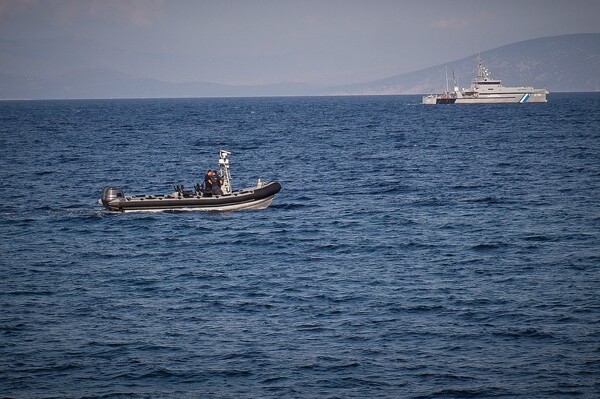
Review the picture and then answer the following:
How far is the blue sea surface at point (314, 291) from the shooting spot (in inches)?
758

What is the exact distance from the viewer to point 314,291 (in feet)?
86.1

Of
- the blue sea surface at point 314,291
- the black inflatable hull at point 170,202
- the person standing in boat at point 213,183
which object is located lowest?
the blue sea surface at point 314,291

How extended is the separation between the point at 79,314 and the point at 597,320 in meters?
14.2

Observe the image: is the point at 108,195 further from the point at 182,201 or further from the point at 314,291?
the point at 314,291

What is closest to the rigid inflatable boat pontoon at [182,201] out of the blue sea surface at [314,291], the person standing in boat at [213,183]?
the person standing in boat at [213,183]

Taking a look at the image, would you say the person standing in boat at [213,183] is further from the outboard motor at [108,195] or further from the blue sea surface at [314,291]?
the outboard motor at [108,195]

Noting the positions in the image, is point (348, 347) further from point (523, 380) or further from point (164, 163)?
point (164, 163)

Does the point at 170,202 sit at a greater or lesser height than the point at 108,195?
lesser

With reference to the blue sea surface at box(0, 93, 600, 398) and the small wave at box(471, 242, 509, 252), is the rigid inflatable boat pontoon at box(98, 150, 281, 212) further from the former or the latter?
the small wave at box(471, 242, 509, 252)

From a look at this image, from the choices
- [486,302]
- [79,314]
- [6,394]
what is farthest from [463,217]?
[6,394]

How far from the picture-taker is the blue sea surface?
19.2 m

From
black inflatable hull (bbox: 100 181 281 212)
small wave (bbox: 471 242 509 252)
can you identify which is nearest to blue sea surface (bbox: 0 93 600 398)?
small wave (bbox: 471 242 509 252)

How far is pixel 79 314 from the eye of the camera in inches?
948

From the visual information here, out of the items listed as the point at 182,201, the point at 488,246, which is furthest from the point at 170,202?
the point at 488,246
